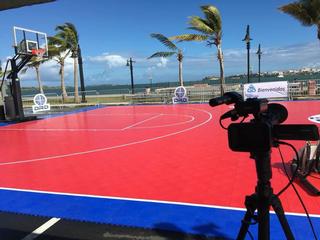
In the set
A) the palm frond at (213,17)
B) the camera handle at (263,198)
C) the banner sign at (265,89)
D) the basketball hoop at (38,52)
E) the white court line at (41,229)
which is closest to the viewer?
the camera handle at (263,198)

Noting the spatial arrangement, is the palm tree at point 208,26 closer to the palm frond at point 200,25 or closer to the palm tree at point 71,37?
the palm frond at point 200,25

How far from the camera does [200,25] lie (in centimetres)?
2075

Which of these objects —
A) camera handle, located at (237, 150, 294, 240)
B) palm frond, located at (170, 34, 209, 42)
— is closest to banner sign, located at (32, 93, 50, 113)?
palm frond, located at (170, 34, 209, 42)

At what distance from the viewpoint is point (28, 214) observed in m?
4.56

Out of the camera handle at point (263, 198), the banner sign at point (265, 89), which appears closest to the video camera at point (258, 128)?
the camera handle at point (263, 198)

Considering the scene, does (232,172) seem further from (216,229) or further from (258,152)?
(258,152)

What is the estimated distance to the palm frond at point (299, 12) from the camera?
18.2 m

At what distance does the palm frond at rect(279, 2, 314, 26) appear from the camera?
18166 mm

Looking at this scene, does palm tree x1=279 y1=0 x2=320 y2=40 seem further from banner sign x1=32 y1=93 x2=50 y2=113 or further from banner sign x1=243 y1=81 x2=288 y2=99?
banner sign x1=32 y1=93 x2=50 y2=113

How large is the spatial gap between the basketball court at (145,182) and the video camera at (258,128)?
199cm

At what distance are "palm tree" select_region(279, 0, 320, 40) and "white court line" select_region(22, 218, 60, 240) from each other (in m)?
18.3

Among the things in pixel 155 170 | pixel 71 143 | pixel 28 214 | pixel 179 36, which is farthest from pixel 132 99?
pixel 28 214

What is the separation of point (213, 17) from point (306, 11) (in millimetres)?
5533

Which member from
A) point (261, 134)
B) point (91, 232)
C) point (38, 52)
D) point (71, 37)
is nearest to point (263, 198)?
point (261, 134)
